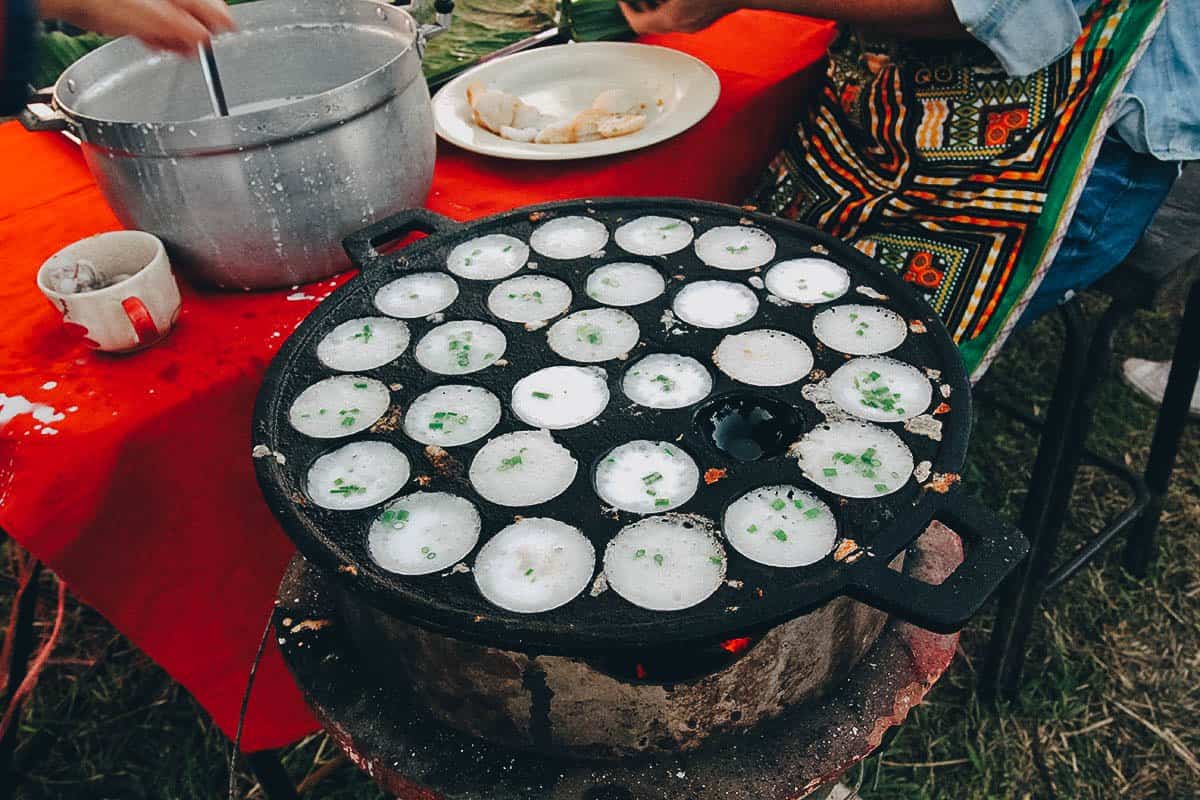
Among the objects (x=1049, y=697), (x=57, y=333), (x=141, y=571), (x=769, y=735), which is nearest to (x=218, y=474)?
(x=141, y=571)

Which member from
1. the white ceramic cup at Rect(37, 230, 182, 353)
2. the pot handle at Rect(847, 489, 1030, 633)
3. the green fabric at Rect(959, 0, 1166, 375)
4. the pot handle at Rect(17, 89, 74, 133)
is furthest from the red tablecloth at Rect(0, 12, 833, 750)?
the pot handle at Rect(847, 489, 1030, 633)

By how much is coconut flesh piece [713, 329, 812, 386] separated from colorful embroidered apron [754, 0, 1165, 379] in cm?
82

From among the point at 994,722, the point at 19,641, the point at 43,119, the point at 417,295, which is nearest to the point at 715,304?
the point at 417,295

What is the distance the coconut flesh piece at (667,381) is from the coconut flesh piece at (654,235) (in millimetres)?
339

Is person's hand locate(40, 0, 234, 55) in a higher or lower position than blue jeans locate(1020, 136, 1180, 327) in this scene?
higher

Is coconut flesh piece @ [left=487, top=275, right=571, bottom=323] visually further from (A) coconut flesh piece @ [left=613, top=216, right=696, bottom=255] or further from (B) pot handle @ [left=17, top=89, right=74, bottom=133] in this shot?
(B) pot handle @ [left=17, top=89, right=74, bottom=133]

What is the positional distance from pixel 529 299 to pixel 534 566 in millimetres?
659

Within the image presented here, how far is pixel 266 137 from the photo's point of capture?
1.53 m

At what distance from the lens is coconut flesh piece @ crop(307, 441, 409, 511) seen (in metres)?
1.37

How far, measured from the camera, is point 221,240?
1.67 meters

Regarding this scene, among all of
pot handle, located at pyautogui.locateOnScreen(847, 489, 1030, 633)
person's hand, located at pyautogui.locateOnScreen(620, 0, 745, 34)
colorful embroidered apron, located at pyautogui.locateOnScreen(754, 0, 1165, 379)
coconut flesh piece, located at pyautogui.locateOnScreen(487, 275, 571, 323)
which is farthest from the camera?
person's hand, located at pyautogui.locateOnScreen(620, 0, 745, 34)

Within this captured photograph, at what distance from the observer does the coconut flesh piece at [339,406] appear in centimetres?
147

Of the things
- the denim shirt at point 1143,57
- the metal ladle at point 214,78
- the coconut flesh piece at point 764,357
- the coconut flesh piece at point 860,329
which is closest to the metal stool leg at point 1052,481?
the denim shirt at point 1143,57

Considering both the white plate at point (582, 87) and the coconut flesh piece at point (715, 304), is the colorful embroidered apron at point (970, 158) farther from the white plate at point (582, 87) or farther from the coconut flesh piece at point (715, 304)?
the coconut flesh piece at point (715, 304)
